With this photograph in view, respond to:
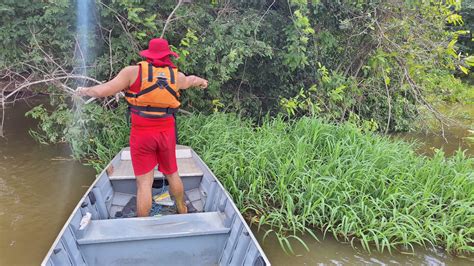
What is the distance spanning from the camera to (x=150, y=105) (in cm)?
323

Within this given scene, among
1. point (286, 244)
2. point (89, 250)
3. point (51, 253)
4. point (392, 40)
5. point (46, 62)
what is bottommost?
point (286, 244)

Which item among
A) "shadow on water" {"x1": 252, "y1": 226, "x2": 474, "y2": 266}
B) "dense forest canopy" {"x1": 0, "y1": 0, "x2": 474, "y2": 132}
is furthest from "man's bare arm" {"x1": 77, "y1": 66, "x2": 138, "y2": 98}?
"dense forest canopy" {"x1": 0, "y1": 0, "x2": 474, "y2": 132}

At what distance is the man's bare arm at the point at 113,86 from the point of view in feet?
10.1

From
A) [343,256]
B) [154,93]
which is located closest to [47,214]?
[154,93]

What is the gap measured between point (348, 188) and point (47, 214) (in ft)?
10.8

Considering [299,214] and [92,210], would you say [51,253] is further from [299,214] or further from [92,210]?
[299,214]

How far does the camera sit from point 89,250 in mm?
2885

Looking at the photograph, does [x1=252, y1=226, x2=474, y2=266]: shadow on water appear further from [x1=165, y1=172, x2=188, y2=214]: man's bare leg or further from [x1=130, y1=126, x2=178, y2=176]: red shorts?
[x1=130, y1=126, x2=178, y2=176]: red shorts

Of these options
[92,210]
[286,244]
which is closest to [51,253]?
[92,210]

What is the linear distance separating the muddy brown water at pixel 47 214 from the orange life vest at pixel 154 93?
64.3 inches

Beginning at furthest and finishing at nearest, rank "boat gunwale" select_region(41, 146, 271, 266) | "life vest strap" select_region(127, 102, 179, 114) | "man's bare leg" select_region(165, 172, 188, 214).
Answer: "man's bare leg" select_region(165, 172, 188, 214) < "life vest strap" select_region(127, 102, 179, 114) < "boat gunwale" select_region(41, 146, 271, 266)

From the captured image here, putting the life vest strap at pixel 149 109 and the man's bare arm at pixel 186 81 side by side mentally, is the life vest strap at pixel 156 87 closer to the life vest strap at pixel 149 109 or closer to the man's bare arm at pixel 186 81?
the life vest strap at pixel 149 109

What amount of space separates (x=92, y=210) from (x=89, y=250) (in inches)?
22.5

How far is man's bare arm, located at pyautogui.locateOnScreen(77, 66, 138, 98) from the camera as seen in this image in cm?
309
